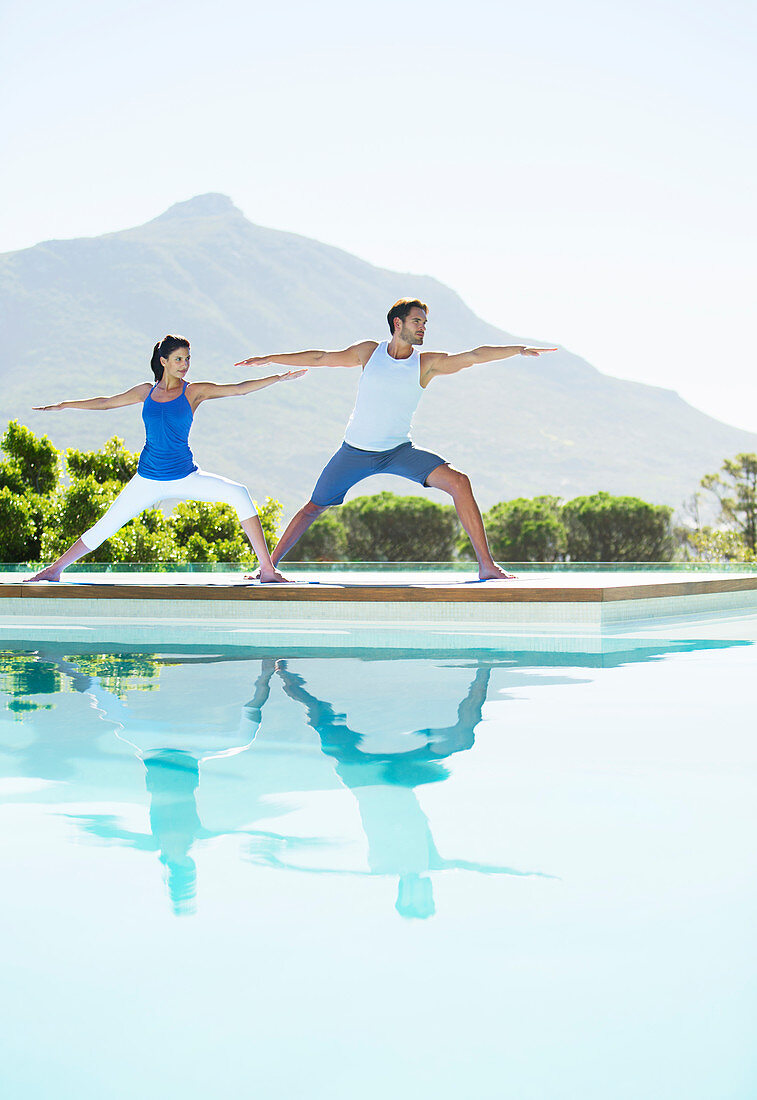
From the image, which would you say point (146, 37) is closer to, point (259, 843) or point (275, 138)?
point (259, 843)

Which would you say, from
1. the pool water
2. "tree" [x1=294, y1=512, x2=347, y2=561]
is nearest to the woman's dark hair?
the pool water

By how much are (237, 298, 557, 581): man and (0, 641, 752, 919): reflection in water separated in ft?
4.83

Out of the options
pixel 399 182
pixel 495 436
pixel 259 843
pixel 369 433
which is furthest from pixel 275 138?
pixel 259 843

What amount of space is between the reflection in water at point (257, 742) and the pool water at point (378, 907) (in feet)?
0.05

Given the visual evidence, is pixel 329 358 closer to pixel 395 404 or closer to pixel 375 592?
pixel 395 404

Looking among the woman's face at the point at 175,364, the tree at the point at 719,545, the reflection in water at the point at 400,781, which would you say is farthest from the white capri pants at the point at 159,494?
the tree at the point at 719,545

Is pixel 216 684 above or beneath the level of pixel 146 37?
beneath

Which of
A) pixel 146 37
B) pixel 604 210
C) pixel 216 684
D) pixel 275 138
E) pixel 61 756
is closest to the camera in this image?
pixel 61 756

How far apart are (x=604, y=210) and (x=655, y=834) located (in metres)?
67.7

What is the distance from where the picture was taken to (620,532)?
22.0 metres

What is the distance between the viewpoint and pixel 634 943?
63.6 inches

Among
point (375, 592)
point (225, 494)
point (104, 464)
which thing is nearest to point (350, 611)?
point (375, 592)

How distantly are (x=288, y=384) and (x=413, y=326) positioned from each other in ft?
284

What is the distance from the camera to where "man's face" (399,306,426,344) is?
20.9 feet
